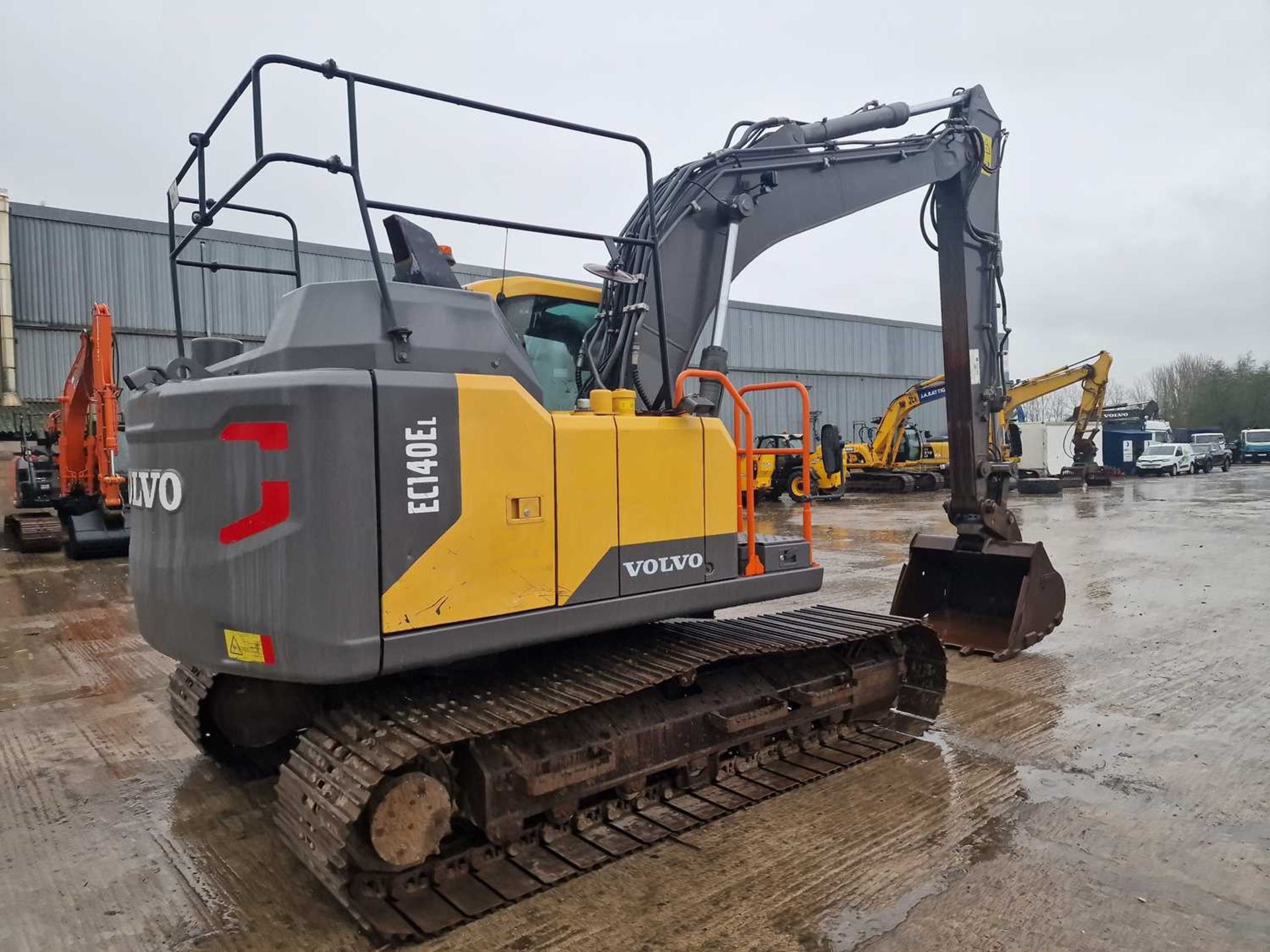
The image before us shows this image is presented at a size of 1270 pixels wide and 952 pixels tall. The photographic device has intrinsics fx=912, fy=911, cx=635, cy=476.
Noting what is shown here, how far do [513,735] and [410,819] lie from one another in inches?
22.2

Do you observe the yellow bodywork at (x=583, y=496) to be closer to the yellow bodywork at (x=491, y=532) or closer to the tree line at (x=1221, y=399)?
the yellow bodywork at (x=491, y=532)

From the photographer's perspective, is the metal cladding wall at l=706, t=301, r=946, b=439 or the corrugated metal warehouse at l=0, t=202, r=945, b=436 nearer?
the corrugated metal warehouse at l=0, t=202, r=945, b=436

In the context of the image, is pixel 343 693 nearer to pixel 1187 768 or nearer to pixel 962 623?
pixel 1187 768

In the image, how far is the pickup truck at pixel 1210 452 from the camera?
125 feet

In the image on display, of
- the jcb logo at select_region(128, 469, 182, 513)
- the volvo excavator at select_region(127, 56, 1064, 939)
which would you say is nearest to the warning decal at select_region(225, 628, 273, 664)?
the volvo excavator at select_region(127, 56, 1064, 939)

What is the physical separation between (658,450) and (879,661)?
207cm

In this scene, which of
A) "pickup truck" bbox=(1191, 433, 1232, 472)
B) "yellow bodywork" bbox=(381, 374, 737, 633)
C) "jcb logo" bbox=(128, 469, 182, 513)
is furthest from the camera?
"pickup truck" bbox=(1191, 433, 1232, 472)

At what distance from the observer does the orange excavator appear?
1360 cm

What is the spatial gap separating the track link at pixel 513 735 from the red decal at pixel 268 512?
824 mm

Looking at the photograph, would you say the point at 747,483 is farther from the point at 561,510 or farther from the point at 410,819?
the point at 410,819

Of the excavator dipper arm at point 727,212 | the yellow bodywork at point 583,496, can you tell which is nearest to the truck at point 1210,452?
the excavator dipper arm at point 727,212

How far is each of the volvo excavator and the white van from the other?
3593cm

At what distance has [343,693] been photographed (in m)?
3.69

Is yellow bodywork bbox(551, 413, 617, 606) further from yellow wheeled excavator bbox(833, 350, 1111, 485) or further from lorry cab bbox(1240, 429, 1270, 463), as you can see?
lorry cab bbox(1240, 429, 1270, 463)
